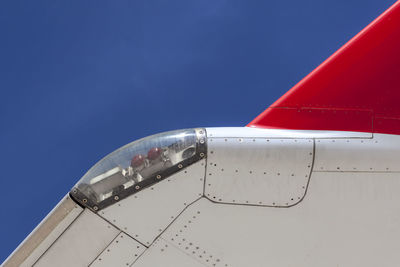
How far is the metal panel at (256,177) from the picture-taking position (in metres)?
4.79

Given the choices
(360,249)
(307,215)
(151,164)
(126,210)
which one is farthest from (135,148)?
(360,249)

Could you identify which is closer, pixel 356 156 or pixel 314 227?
pixel 314 227

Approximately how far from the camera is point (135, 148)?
5121mm

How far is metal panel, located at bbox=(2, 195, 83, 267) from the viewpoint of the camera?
187 inches

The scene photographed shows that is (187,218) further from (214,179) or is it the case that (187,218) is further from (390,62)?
(390,62)

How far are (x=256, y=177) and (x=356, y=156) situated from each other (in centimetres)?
112

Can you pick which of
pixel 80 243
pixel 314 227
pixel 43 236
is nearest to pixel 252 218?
pixel 314 227

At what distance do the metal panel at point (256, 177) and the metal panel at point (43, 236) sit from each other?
5.02 ft

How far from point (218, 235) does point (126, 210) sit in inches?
40.2

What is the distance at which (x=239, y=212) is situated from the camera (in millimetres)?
4793

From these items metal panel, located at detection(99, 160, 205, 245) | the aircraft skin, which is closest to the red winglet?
the aircraft skin

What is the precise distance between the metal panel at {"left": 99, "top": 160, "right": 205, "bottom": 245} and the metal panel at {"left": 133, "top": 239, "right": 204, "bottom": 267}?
10 cm

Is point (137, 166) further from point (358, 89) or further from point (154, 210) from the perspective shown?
point (358, 89)

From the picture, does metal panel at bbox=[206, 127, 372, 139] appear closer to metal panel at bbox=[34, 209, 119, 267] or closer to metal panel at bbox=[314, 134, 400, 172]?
metal panel at bbox=[314, 134, 400, 172]
